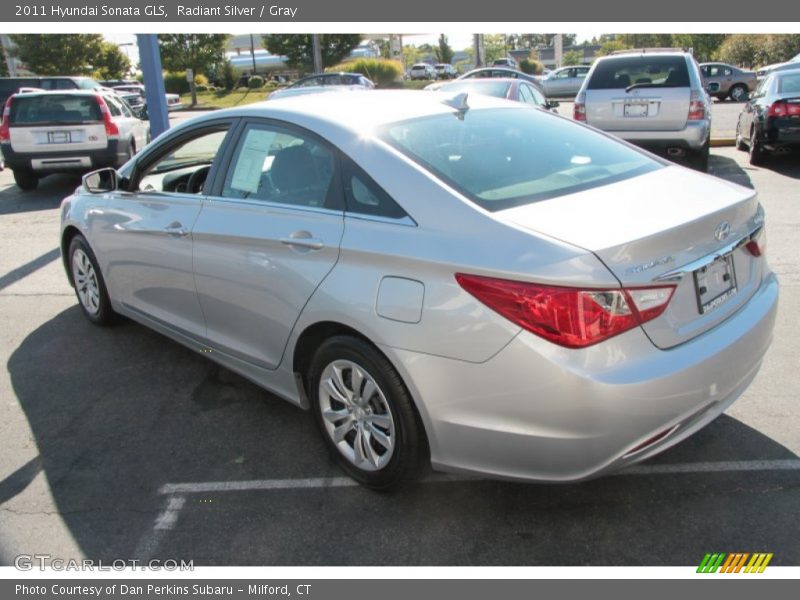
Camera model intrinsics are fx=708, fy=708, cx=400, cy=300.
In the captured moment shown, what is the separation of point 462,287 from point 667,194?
105 cm

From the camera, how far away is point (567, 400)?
7.72 feet

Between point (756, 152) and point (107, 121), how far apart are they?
10.2 metres

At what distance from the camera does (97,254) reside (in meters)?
4.82

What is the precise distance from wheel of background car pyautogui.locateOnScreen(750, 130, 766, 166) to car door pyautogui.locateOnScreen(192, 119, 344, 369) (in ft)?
30.6

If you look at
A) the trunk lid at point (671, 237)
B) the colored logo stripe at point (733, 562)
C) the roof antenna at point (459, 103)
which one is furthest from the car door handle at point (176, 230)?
the colored logo stripe at point (733, 562)

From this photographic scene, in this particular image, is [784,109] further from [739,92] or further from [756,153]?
[739,92]

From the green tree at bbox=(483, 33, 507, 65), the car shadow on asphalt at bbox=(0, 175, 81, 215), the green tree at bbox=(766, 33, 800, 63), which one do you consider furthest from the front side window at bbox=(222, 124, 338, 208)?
the green tree at bbox=(483, 33, 507, 65)

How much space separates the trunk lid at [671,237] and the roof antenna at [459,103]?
866 mm

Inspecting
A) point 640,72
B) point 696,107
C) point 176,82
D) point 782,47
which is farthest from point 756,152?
point 176,82

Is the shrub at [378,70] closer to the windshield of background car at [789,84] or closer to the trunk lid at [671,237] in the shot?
the windshield of background car at [789,84]
